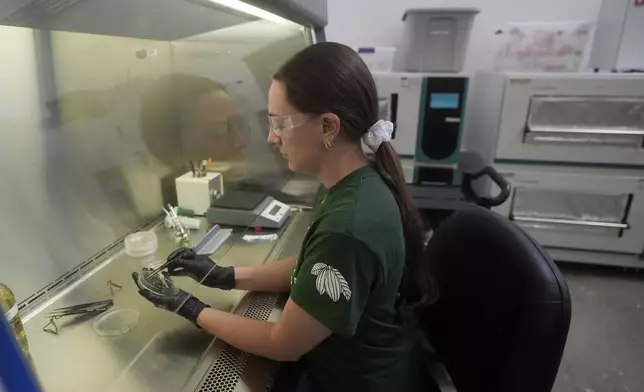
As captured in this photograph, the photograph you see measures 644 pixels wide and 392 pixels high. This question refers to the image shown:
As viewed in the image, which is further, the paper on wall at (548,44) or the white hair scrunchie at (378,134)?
the paper on wall at (548,44)

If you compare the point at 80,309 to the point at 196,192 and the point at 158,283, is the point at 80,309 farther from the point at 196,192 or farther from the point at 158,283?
the point at 196,192

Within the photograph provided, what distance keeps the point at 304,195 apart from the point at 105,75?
833mm

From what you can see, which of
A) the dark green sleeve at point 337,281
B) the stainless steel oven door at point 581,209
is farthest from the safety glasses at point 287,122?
the stainless steel oven door at point 581,209

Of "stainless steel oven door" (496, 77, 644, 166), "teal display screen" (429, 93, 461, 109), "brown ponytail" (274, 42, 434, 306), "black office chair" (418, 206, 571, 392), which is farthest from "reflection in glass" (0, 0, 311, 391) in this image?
"stainless steel oven door" (496, 77, 644, 166)

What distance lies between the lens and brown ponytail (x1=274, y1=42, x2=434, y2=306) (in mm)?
774

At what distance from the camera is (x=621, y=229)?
2.51 meters

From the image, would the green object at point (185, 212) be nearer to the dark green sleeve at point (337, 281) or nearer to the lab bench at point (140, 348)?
the lab bench at point (140, 348)

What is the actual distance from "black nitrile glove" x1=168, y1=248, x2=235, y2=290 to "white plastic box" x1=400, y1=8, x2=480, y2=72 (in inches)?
81.4

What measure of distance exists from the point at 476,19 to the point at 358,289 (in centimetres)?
278

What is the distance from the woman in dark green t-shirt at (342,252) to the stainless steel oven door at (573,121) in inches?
73.3

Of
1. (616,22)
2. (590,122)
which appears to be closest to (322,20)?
(590,122)

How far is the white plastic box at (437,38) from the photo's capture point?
246 centimetres

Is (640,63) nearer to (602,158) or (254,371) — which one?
(602,158)

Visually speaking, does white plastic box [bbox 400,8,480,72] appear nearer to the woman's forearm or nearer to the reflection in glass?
the reflection in glass
